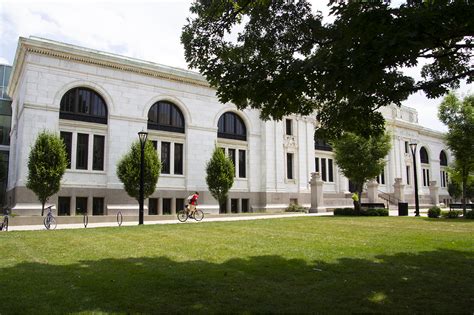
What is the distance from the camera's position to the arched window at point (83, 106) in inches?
1128

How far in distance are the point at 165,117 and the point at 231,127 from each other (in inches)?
279

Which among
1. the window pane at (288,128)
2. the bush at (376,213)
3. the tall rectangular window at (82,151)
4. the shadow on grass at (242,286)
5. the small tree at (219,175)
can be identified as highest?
the window pane at (288,128)

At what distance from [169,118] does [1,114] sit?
20583mm

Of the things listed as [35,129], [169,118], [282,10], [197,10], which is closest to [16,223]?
[35,129]

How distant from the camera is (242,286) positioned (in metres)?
6.39

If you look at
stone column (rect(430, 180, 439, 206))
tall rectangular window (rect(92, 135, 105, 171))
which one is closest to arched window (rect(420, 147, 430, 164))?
stone column (rect(430, 180, 439, 206))

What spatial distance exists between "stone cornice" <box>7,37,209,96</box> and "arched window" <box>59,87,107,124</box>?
243 centimetres

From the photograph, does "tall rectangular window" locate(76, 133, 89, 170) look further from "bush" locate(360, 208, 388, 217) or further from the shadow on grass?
the shadow on grass

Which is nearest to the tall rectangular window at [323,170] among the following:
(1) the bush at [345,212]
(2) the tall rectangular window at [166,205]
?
(1) the bush at [345,212]

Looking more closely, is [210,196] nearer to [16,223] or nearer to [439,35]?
[16,223]

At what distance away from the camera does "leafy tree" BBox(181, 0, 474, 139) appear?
219 inches

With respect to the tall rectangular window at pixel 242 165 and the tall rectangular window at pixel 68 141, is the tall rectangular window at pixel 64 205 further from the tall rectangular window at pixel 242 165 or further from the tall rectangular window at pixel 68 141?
the tall rectangular window at pixel 242 165

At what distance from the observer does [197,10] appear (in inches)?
334

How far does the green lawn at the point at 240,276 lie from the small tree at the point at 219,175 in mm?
19495
